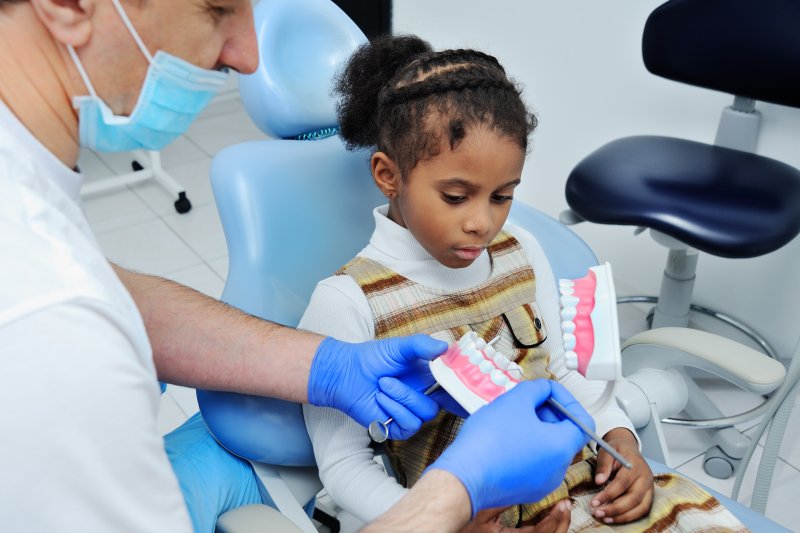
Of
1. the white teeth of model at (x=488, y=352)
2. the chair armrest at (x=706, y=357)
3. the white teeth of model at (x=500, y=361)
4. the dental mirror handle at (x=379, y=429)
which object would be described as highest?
the white teeth of model at (x=488, y=352)

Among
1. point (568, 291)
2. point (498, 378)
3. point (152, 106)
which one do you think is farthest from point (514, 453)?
point (152, 106)

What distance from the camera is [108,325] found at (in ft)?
2.37

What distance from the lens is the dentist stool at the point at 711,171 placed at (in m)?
1.85

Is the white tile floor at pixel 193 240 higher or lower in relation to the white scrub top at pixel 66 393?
lower

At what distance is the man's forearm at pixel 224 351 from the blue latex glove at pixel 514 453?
0.26m

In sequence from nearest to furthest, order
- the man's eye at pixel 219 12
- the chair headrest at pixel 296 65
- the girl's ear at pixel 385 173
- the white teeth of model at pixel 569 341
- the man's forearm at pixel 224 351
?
the man's eye at pixel 219 12
the white teeth of model at pixel 569 341
the man's forearm at pixel 224 351
the girl's ear at pixel 385 173
the chair headrest at pixel 296 65

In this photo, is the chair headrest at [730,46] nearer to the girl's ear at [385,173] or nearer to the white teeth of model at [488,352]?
the girl's ear at [385,173]

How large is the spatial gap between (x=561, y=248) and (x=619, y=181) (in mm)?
618

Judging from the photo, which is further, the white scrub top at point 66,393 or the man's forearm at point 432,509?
the man's forearm at point 432,509

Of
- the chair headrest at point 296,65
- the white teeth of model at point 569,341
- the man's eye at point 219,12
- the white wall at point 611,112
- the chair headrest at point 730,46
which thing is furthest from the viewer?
the white wall at point 611,112

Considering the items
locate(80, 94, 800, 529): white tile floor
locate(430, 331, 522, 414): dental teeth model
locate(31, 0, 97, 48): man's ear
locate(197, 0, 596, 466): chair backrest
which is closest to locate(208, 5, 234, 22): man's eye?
locate(31, 0, 97, 48): man's ear

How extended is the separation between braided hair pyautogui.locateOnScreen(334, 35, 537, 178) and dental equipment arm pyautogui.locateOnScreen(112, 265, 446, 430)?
0.92 ft

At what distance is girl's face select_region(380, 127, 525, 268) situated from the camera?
1.13 meters

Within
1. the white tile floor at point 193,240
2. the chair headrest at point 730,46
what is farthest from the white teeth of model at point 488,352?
the chair headrest at point 730,46
